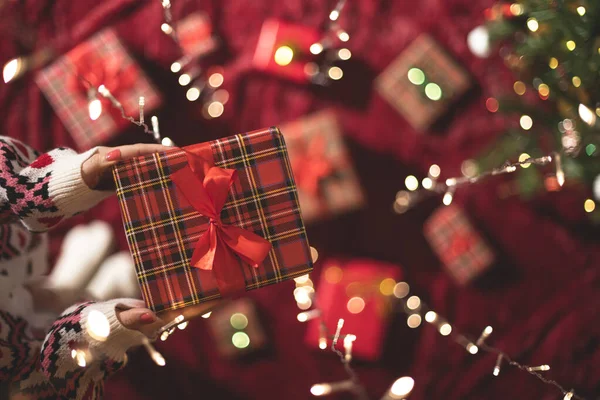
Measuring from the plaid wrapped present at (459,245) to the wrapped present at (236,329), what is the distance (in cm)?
57

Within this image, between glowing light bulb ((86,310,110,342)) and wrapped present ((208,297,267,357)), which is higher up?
glowing light bulb ((86,310,110,342))

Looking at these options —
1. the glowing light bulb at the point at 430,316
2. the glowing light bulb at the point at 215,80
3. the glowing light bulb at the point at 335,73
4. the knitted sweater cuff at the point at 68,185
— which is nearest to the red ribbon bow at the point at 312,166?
the glowing light bulb at the point at 335,73

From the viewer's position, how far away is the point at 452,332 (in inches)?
58.8

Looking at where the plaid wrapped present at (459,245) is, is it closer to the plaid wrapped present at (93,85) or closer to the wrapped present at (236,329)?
the wrapped present at (236,329)

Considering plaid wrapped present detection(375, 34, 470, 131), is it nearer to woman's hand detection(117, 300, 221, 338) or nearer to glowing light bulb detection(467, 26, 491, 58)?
glowing light bulb detection(467, 26, 491, 58)

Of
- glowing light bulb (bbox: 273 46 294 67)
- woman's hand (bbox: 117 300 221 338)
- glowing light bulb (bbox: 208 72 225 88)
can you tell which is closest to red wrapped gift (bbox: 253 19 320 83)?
glowing light bulb (bbox: 273 46 294 67)

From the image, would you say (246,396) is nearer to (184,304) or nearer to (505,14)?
(184,304)

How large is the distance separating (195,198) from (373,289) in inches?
30.4

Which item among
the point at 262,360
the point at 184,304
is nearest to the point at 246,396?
the point at 262,360

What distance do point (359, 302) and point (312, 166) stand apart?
1.29 ft

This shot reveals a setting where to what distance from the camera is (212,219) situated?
0.86 metres

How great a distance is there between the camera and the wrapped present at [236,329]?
1467 millimetres

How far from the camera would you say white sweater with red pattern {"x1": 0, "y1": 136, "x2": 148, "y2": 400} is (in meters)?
0.85

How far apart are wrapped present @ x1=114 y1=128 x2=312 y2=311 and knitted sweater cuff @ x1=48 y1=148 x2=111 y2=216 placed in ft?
0.22
